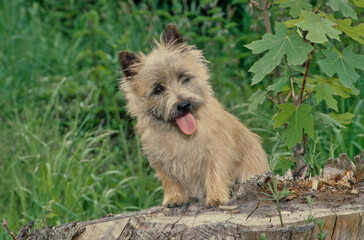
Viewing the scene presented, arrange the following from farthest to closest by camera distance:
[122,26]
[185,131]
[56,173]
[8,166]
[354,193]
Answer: [122,26], [8,166], [56,173], [185,131], [354,193]

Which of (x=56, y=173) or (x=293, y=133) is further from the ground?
(x=293, y=133)

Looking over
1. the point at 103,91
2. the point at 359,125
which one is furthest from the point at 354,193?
the point at 103,91

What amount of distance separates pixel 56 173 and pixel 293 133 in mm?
2409

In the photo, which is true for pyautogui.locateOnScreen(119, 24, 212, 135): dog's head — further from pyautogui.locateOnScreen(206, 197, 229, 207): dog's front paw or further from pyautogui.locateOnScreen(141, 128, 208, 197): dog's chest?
pyautogui.locateOnScreen(206, 197, 229, 207): dog's front paw

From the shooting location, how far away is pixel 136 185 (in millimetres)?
5668

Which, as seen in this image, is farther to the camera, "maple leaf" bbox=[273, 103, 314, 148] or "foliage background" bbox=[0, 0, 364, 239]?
"foliage background" bbox=[0, 0, 364, 239]

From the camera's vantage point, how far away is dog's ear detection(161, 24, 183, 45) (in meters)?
3.87

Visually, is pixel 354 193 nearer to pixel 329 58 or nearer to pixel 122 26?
pixel 329 58

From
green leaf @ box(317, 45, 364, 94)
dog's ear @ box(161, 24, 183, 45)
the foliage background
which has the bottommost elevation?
the foliage background

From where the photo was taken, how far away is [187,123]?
3.65m

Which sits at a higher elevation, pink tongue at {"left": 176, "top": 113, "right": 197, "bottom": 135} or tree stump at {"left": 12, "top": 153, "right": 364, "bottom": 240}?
pink tongue at {"left": 176, "top": 113, "right": 197, "bottom": 135}

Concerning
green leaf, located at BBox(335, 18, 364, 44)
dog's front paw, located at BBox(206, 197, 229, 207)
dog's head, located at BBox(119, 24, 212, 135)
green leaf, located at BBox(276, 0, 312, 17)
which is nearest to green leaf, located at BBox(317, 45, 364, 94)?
green leaf, located at BBox(335, 18, 364, 44)

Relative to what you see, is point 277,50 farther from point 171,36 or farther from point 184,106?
point 171,36

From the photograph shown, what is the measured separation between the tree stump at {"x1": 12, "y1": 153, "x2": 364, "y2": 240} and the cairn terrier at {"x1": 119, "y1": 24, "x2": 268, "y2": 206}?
405 mm
